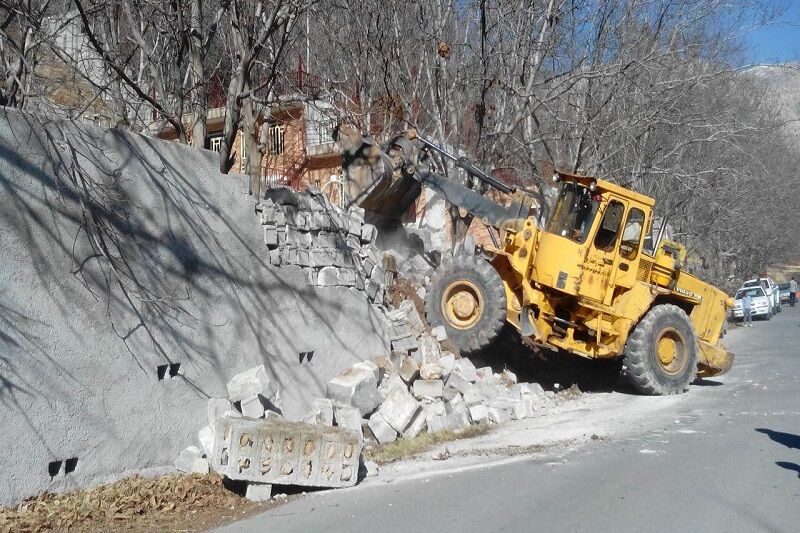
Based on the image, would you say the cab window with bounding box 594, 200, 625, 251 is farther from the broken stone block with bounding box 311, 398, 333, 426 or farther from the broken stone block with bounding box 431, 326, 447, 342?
the broken stone block with bounding box 311, 398, 333, 426

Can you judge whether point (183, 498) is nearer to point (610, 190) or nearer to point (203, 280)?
point (203, 280)

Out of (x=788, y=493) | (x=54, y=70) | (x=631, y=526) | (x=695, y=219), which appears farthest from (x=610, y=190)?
(x=695, y=219)

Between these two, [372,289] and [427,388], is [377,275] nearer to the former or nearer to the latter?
[372,289]

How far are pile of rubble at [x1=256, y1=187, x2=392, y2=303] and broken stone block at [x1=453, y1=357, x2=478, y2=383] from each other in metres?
1.56

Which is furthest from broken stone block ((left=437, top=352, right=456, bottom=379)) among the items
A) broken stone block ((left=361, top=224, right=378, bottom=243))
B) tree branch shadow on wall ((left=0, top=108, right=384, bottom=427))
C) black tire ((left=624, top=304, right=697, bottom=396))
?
black tire ((left=624, top=304, right=697, bottom=396))

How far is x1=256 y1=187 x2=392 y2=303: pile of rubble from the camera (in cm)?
1076

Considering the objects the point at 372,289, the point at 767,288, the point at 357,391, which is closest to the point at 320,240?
the point at 372,289

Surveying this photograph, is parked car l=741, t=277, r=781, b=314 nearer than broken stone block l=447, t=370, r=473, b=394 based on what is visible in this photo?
No

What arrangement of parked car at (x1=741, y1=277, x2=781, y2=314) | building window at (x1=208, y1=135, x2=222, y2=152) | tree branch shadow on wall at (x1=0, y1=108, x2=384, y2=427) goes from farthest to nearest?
parked car at (x1=741, y1=277, x2=781, y2=314) → building window at (x1=208, y1=135, x2=222, y2=152) → tree branch shadow on wall at (x1=0, y1=108, x2=384, y2=427)

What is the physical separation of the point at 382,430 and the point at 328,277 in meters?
2.33

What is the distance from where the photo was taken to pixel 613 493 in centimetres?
749

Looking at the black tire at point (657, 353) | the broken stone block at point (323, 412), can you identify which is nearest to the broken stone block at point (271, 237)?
the broken stone block at point (323, 412)

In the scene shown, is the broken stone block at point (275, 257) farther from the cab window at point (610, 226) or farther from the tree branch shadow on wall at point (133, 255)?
the cab window at point (610, 226)

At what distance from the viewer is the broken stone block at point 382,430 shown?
10.3 metres
